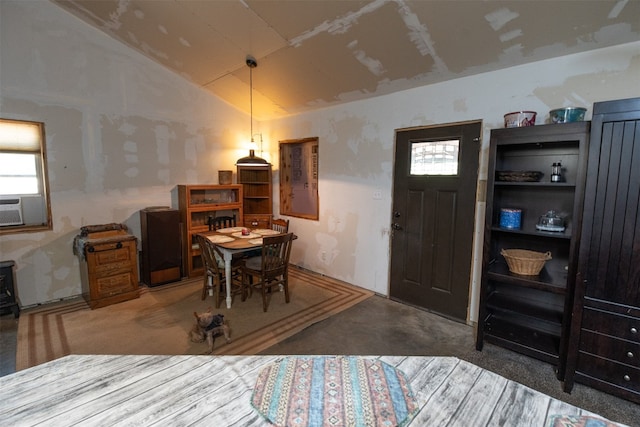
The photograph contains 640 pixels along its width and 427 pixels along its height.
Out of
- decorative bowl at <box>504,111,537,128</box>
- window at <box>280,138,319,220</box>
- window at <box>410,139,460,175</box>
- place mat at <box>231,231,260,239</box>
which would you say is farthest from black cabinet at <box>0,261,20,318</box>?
decorative bowl at <box>504,111,537,128</box>

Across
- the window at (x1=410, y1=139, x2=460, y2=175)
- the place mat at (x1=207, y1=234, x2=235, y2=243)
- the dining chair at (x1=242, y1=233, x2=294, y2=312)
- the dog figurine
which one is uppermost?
the window at (x1=410, y1=139, x2=460, y2=175)

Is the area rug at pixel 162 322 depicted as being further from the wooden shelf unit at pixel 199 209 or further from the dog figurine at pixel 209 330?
the wooden shelf unit at pixel 199 209

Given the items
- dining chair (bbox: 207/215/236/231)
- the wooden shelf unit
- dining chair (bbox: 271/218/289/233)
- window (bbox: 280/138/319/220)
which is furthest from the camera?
window (bbox: 280/138/319/220)

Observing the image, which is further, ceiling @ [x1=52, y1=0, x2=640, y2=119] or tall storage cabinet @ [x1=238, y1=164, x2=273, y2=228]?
tall storage cabinet @ [x1=238, y1=164, x2=273, y2=228]

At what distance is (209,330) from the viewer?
2.64 meters

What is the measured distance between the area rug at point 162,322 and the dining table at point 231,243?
0.44 m

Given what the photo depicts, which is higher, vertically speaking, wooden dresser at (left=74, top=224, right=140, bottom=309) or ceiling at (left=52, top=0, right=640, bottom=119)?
ceiling at (left=52, top=0, right=640, bottom=119)

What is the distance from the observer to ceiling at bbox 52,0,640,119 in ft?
7.13

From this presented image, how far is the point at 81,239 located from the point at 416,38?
409 centimetres

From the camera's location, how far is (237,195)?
16.3ft

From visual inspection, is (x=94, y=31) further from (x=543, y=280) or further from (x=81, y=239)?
(x=543, y=280)

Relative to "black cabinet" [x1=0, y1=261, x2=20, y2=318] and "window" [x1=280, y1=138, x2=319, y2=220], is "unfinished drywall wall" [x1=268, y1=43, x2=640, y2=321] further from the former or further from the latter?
"black cabinet" [x1=0, y1=261, x2=20, y2=318]

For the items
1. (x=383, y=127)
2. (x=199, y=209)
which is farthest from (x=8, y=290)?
(x=383, y=127)

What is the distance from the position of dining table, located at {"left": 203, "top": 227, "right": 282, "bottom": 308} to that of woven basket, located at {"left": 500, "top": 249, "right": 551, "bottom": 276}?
241 cm
